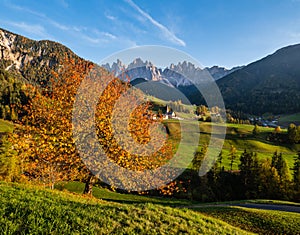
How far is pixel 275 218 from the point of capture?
82.8ft

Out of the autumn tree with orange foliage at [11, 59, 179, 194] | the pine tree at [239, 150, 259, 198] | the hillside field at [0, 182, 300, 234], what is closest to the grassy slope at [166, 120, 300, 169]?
the pine tree at [239, 150, 259, 198]

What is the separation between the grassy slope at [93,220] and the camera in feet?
26.8

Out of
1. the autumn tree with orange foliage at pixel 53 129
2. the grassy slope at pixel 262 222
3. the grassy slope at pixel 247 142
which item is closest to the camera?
the autumn tree with orange foliage at pixel 53 129

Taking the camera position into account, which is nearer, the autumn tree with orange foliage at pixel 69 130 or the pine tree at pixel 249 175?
the autumn tree with orange foliage at pixel 69 130

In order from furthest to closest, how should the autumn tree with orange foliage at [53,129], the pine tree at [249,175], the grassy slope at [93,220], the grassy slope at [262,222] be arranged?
the pine tree at [249,175], the grassy slope at [262,222], the autumn tree with orange foliage at [53,129], the grassy slope at [93,220]

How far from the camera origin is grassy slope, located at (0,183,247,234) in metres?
8.17

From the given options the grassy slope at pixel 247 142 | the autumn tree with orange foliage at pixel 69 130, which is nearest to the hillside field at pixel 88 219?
the autumn tree with orange foliage at pixel 69 130

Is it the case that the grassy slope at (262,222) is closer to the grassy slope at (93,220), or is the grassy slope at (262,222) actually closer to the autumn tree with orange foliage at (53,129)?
the grassy slope at (93,220)

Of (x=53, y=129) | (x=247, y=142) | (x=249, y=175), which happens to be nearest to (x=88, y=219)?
(x=53, y=129)

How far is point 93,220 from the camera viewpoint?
9789 millimetres

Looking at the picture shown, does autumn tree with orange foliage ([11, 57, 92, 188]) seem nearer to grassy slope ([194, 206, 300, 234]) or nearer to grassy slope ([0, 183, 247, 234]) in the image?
grassy slope ([0, 183, 247, 234])

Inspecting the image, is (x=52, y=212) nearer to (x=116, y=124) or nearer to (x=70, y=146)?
(x=70, y=146)

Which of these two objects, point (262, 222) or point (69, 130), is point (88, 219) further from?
point (262, 222)

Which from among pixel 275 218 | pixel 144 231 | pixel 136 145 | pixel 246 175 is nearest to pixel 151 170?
pixel 136 145
